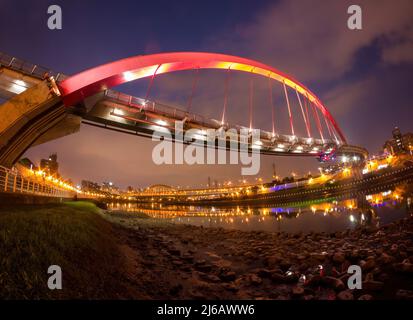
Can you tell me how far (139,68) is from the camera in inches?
779

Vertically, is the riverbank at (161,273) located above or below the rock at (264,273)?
above

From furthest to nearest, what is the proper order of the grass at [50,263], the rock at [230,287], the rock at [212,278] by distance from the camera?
the rock at [212,278]
the rock at [230,287]
the grass at [50,263]

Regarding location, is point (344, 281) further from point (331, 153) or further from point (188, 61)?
point (331, 153)

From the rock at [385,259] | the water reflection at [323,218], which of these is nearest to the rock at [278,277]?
the rock at [385,259]

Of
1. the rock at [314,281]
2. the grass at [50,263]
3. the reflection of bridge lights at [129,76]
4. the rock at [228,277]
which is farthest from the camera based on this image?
the reflection of bridge lights at [129,76]

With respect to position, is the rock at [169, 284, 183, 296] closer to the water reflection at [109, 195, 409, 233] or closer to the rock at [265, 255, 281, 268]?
the rock at [265, 255, 281, 268]

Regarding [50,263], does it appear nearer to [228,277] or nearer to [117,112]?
[228,277]

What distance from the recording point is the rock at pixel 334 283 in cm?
456

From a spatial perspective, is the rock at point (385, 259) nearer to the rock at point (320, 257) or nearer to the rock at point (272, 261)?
the rock at point (320, 257)

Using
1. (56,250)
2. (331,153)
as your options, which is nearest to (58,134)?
(56,250)

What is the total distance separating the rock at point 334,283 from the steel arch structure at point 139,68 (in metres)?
18.1

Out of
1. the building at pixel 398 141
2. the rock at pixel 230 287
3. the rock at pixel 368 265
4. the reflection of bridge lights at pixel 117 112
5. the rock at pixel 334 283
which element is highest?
the building at pixel 398 141

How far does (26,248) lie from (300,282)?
5613 millimetres
